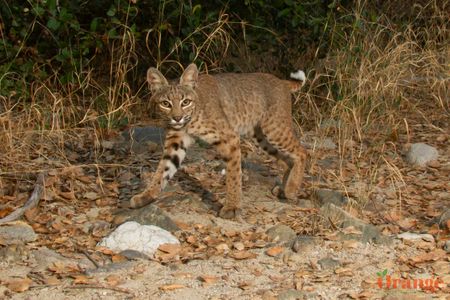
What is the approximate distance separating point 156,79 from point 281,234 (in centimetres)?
162

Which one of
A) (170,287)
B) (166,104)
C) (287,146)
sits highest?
(166,104)

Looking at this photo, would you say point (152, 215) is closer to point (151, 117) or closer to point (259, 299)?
point (259, 299)

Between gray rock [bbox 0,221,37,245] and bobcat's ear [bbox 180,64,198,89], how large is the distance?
1.62 meters

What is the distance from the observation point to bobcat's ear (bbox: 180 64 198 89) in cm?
611

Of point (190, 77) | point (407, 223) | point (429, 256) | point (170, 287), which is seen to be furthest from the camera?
point (190, 77)

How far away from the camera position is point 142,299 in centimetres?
444

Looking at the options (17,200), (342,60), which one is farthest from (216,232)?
(342,60)

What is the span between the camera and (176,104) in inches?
234

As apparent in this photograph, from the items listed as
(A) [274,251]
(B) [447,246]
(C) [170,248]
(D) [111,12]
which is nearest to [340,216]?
(A) [274,251]

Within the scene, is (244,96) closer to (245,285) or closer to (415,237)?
(415,237)

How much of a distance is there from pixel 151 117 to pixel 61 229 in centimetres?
282

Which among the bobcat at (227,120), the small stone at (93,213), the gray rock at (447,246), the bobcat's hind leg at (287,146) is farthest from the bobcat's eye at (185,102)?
the gray rock at (447,246)

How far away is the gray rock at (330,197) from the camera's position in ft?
20.0

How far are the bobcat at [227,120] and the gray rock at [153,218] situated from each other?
250mm
